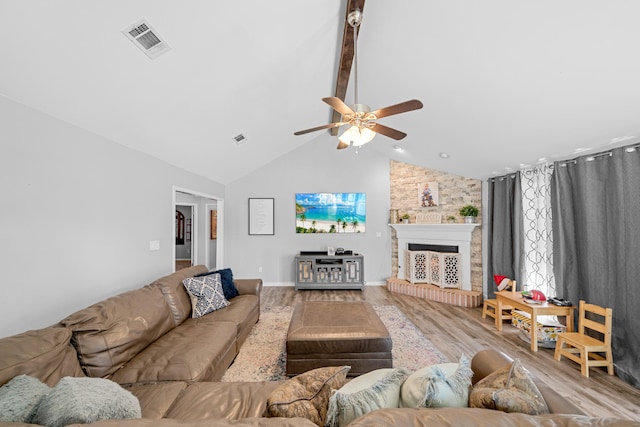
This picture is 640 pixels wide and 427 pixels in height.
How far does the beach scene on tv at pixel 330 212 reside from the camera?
552 centimetres

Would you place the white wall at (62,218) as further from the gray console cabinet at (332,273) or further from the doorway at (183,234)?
the doorway at (183,234)

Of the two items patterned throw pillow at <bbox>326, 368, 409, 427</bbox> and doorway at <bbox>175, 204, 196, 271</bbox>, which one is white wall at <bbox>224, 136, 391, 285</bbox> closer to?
doorway at <bbox>175, 204, 196, 271</bbox>

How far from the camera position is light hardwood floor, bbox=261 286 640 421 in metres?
2.02

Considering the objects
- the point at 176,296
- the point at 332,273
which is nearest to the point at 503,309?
the point at 332,273

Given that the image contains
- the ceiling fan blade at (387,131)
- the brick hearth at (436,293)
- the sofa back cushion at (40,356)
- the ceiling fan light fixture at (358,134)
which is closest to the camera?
the sofa back cushion at (40,356)

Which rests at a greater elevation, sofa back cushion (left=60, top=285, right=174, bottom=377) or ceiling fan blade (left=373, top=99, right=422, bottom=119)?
ceiling fan blade (left=373, top=99, right=422, bottom=119)

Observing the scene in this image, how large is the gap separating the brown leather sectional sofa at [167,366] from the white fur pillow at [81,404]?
156 mm

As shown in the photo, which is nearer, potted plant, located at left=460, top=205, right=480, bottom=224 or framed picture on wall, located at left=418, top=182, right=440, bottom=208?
potted plant, located at left=460, top=205, right=480, bottom=224

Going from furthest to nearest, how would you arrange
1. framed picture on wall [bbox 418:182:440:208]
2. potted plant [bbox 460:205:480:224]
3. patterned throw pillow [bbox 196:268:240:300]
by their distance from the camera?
framed picture on wall [bbox 418:182:440:208] < potted plant [bbox 460:205:480:224] < patterned throw pillow [bbox 196:268:240:300]

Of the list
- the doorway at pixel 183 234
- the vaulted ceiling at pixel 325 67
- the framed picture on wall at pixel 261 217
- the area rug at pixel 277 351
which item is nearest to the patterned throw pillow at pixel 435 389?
the area rug at pixel 277 351

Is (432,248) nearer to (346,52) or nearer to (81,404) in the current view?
(346,52)

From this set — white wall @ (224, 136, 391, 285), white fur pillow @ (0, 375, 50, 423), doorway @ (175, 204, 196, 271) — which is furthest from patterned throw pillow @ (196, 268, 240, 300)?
doorway @ (175, 204, 196, 271)

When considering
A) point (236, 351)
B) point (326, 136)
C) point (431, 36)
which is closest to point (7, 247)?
point (236, 351)

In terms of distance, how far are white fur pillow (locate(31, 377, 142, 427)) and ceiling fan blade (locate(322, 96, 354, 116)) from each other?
2.04 m
